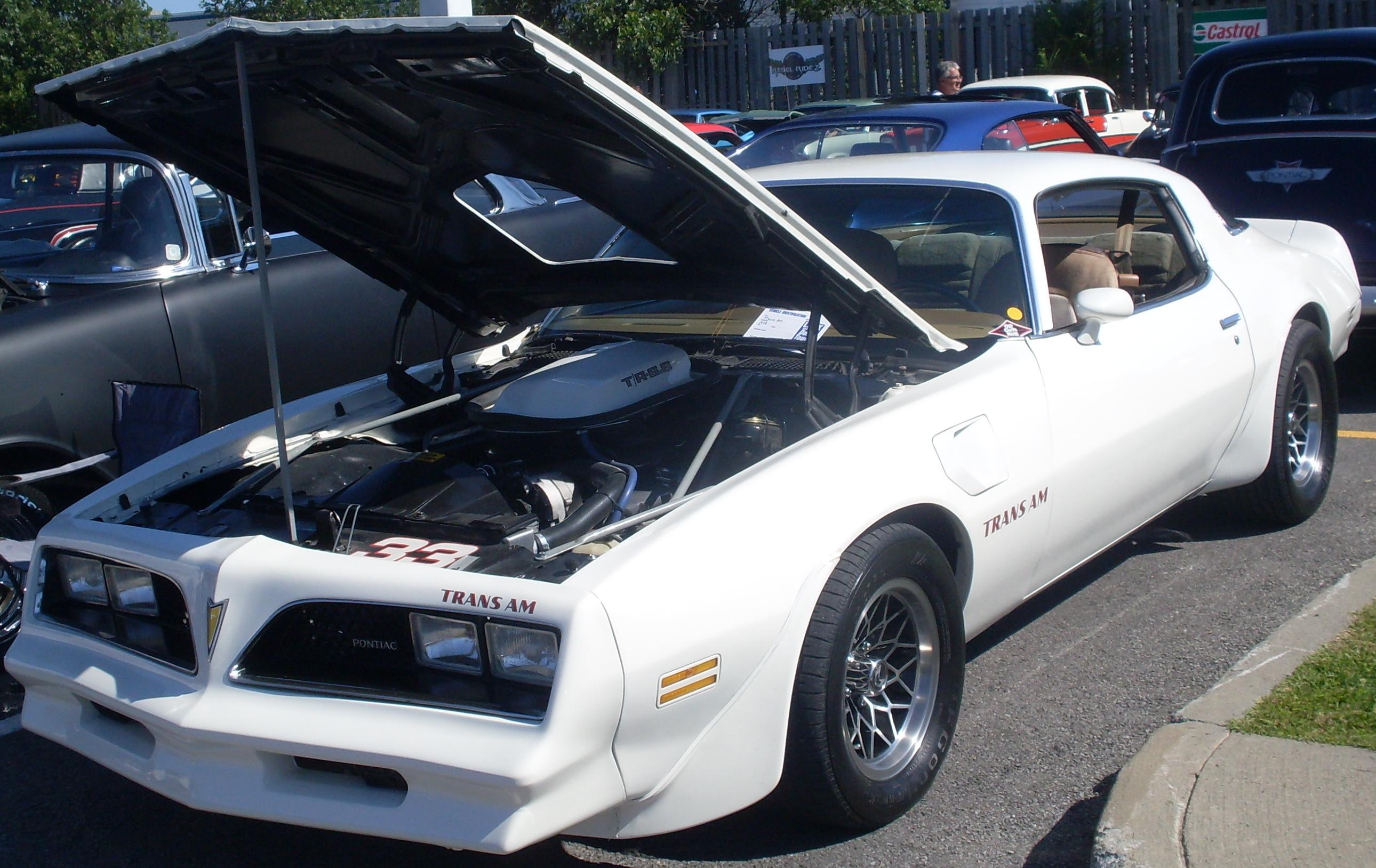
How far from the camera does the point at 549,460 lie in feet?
11.6

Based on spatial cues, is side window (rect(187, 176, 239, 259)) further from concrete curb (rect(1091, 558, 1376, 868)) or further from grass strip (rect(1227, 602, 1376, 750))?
grass strip (rect(1227, 602, 1376, 750))

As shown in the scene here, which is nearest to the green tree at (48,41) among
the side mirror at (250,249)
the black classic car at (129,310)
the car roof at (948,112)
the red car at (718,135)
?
the red car at (718,135)

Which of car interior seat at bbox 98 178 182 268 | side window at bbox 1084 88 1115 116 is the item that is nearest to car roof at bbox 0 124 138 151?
car interior seat at bbox 98 178 182 268

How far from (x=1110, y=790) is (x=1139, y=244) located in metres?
2.74

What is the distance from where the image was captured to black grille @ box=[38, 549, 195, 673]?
2848 mm

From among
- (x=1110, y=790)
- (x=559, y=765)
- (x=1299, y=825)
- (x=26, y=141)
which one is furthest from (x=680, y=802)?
(x=26, y=141)

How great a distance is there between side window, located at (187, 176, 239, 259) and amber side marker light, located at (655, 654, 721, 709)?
3865 mm

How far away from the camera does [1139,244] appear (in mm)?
5137

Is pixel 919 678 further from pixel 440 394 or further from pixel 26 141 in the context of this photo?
pixel 26 141

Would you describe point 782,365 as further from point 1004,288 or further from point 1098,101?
point 1098,101

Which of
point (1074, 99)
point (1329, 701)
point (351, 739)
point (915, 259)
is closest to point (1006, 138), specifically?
point (915, 259)

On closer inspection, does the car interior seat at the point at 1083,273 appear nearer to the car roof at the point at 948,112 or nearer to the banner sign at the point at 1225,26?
the car roof at the point at 948,112

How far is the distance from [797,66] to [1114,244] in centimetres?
1723

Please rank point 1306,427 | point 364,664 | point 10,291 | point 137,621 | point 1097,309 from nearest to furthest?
point 364,664 → point 137,621 → point 1097,309 → point 10,291 → point 1306,427
